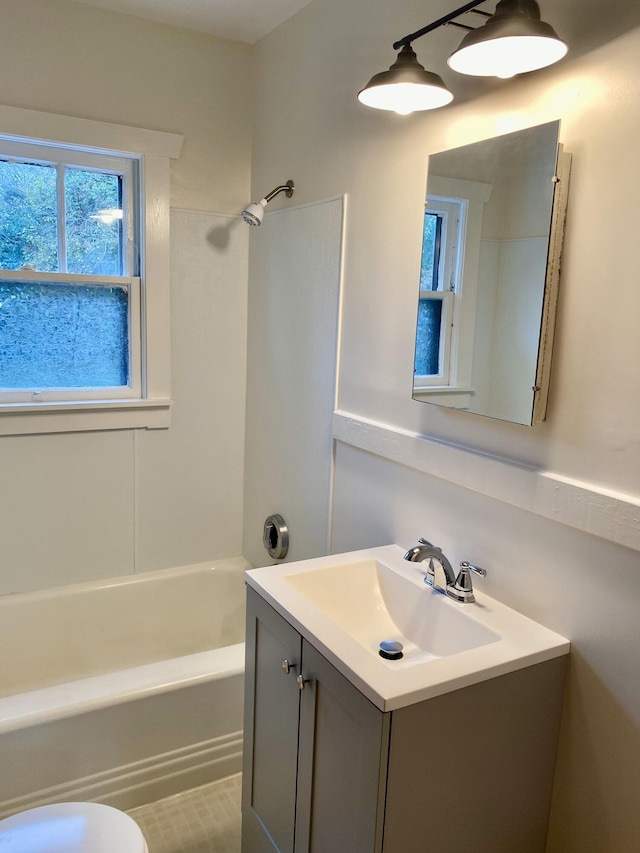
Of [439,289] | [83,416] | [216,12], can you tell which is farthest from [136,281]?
[439,289]

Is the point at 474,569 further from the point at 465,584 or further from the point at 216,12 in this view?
the point at 216,12

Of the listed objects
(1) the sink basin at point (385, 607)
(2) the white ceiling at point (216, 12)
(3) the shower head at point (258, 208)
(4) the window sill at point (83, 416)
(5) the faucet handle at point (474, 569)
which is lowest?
(1) the sink basin at point (385, 607)

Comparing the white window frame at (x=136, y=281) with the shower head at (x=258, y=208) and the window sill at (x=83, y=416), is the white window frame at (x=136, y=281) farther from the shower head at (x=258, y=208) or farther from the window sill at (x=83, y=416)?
the shower head at (x=258, y=208)

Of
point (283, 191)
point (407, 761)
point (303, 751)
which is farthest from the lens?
point (283, 191)

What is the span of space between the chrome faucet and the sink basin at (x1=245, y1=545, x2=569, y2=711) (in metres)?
0.02

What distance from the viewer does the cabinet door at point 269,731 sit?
150 cm

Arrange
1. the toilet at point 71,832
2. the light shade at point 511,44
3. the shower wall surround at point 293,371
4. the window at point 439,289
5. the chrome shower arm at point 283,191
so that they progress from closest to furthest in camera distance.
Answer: the light shade at point 511,44
the toilet at point 71,832
the window at point 439,289
the shower wall surround at point 293,371
the chrome shower arm at point 283,191

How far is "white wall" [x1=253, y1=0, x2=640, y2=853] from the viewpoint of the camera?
3.99 ft

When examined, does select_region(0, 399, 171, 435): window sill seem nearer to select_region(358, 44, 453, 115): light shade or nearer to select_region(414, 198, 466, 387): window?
select_region(414, 198, 466, 387): window

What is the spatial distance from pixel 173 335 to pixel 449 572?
1.56m

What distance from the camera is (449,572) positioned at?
5.04 feet

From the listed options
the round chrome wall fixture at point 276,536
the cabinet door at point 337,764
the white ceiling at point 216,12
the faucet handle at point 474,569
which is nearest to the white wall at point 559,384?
the faucet handle at point 474,569

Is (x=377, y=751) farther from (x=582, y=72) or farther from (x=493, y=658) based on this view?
(x=582, y=72)

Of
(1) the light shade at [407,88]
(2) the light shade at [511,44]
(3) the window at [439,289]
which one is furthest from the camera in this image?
(3) the window at [439,289]
